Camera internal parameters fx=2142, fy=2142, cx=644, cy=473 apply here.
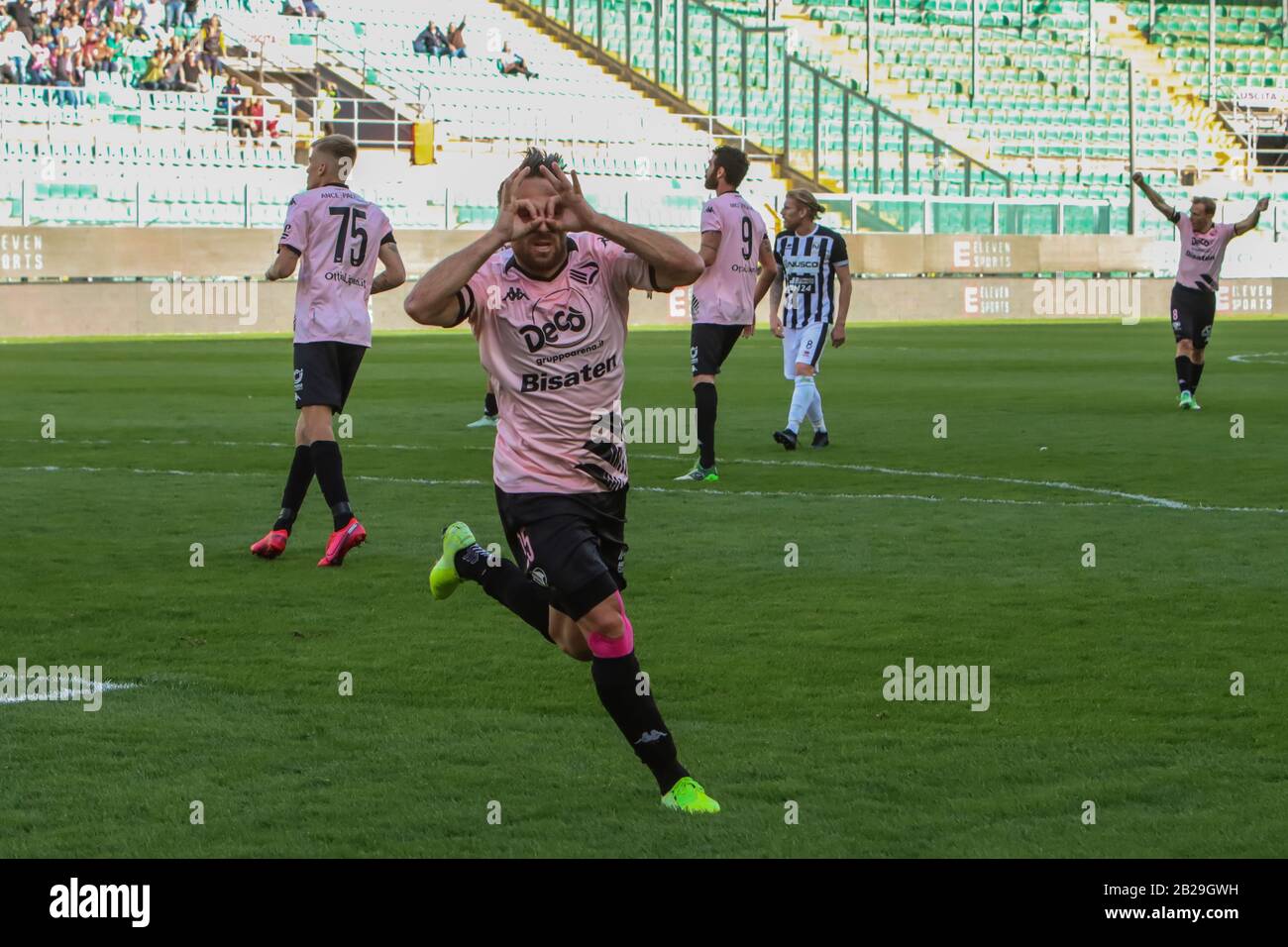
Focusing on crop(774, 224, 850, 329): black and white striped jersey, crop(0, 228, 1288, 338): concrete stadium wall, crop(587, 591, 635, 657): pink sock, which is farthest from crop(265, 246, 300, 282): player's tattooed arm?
crop(0, 228, 1288, 338): concrete stadium wall

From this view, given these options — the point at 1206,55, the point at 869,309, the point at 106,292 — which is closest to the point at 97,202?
the point at 106,292

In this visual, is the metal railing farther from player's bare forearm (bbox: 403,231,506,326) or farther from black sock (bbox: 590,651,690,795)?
black sock (bbox: 590,651,690,795)

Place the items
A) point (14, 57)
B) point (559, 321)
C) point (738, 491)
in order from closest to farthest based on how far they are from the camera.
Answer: point (559, 321)
point (738, 491)
point (14, 57)

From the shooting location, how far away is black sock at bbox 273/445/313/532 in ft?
35.2

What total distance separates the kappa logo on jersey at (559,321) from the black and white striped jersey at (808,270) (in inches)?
397

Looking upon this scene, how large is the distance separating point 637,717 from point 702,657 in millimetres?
2119

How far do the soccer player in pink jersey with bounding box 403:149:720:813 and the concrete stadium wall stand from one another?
27660 millimetres

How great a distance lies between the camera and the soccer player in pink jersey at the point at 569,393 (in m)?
6.00

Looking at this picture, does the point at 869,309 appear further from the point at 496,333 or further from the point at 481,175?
the point at 496,333

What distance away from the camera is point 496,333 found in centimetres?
628

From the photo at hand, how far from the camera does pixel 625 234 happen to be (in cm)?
597

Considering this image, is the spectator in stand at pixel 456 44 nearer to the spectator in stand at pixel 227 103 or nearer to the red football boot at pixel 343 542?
the spectator in stand at pixel 227 103

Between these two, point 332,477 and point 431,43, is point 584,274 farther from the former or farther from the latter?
point 431,43

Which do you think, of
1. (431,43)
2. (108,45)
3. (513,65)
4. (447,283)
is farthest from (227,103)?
(447,283)
